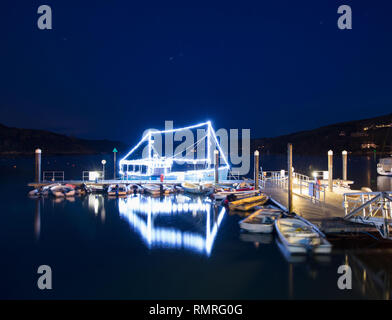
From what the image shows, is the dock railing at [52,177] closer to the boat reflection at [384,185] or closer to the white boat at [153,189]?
the white boat at [153,189]

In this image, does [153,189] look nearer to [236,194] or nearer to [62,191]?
[62,191]

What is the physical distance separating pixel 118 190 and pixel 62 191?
5.35 metres

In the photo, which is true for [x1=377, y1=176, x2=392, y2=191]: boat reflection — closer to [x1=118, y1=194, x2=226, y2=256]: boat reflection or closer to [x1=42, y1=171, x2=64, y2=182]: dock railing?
[x1=118, y1=194, x2=226, y2=256]: boat reflection

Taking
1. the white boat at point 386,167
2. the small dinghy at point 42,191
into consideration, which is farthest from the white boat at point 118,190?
the white boat at point 386,167

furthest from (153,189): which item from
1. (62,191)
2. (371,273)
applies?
(371,273)

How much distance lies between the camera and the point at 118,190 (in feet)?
91.8

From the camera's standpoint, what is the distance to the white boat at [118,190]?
2781 cm

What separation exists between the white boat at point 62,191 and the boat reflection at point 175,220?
523 centimetres

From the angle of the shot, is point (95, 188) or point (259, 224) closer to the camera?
point (259, 224)

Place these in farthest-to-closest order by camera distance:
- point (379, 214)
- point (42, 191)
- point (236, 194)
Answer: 1. point (42, 191)
2. point (236, 194)
3. point (379, 214)

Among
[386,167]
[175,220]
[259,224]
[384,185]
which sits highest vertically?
[386,167]

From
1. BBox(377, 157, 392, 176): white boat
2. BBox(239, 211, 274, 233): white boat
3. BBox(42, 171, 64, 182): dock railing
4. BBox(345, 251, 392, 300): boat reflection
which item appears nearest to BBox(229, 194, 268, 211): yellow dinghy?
BBox(239, 211, 274, 233): white boat
